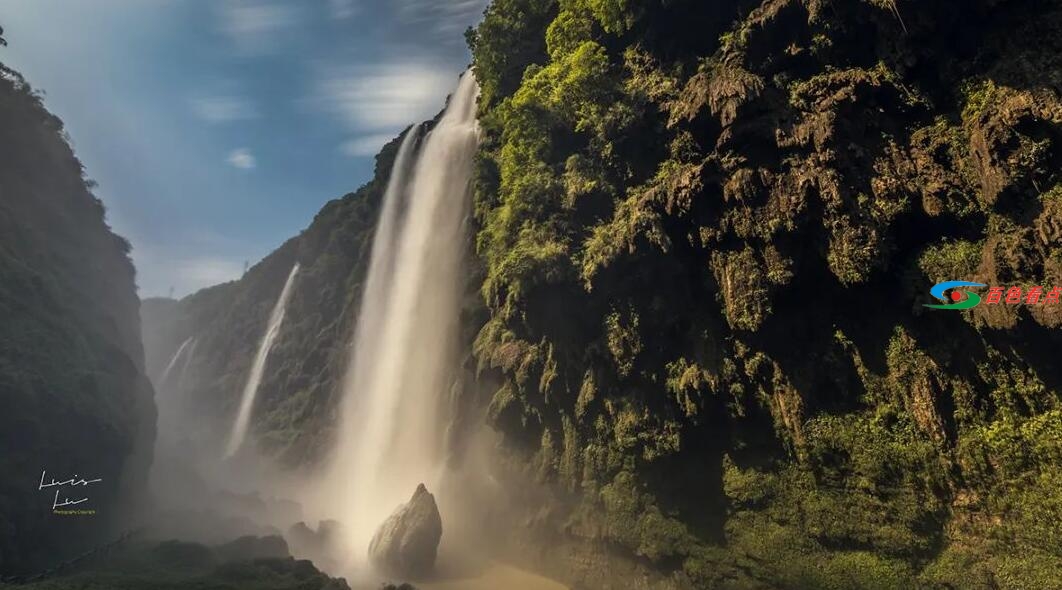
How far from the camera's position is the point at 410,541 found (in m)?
24.6

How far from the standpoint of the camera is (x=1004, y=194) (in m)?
13.0

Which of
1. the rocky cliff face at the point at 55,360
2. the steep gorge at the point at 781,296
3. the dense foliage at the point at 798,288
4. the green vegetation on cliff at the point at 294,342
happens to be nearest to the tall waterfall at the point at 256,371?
the green vegetation on cliff at the point at 294,342

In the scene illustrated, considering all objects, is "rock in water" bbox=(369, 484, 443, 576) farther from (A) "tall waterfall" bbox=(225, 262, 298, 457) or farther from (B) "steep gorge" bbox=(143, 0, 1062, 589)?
(A) "tall waterfall" bbox=(225, 262, 298, 457)

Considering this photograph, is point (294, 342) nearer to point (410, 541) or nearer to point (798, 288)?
point (410, 541)

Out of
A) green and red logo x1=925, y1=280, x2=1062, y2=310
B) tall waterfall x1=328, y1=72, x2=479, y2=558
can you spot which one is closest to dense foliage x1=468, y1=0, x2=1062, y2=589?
green and red logo x1=925, y1=280, x2=1062, y2=310

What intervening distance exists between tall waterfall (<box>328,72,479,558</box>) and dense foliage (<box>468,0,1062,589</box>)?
11.5m

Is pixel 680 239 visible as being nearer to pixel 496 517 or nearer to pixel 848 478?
pixel 848 478

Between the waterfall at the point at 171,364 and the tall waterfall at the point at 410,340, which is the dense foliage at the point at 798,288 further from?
the waterfall at the point at 171,364

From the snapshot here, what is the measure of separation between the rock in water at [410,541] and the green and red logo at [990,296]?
22562mm

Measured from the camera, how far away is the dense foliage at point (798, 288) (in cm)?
1303

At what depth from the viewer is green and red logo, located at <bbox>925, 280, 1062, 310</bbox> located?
1195cm

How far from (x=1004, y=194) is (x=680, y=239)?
373 inches

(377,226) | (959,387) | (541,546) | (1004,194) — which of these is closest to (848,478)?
(959,387)
